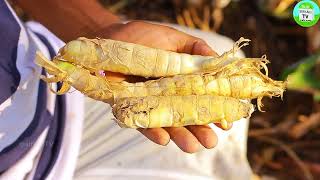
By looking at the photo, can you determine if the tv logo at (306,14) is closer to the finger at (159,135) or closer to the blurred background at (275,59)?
the finger at (159,135)

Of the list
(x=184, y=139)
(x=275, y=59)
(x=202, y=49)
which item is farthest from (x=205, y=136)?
(x=275, y=59)

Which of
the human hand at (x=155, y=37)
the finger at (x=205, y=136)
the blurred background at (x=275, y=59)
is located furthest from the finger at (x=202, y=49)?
the blurred background at (x=275, y=59)

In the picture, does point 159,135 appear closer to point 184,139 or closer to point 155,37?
point 184,139

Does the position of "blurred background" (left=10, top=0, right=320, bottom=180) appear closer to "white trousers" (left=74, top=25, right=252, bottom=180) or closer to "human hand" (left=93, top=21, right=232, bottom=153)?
"white trousers" (left=74, top=25, right=252, bottom=180)

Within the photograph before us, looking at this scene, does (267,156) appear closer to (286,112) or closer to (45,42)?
(286,112)

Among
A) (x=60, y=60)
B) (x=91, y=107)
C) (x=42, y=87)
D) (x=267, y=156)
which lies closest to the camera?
(x=60, y=60)

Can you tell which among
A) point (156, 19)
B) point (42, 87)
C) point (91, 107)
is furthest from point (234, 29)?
point (42, 87)

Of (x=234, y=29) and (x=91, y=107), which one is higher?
(x=234, y=29)
